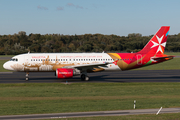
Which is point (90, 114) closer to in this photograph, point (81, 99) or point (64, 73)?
point (81, 99)

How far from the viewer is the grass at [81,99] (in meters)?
17.4

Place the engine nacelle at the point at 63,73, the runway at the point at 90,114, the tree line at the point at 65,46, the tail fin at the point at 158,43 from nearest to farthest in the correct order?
the runway at the point at 90,114, the engine nacelle at the point at 63,73, the tail fin at the point at 158,43, the tree line at the point at 65,46

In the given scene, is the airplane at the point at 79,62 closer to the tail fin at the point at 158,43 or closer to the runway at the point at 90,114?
the tail fin at the point at 158,43

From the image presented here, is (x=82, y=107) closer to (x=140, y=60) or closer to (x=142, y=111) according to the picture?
(x=142, y=111)

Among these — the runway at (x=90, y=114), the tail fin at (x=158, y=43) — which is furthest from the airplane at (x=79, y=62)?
the runway at (x=90, y=114)

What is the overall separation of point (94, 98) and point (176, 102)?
7.32 meters

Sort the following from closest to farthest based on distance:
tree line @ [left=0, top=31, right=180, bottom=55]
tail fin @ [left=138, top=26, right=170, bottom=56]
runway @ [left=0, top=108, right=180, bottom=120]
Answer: runway @ [left=0, top=108, right=180, bottom=120], tail fin @ [left=138, top=26, right=170, bottom=56], tree line @ [left=0, top=31, right=180, bottom=55]

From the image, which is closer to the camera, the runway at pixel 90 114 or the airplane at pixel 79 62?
the runway at pixel 90 114

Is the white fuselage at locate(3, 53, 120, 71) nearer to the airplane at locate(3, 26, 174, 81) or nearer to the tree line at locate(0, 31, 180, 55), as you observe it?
the airplane at locate(3, 26, 174, 81)

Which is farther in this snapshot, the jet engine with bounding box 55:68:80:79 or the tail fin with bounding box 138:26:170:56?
the tail fin with bounding box 138:26:170:56

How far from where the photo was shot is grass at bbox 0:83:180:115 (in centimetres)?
1739

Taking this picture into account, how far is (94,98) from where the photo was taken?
22.0 m

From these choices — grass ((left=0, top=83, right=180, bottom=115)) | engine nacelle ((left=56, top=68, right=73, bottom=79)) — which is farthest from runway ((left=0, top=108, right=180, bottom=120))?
engine nacelle ((left=56, top=68, right=73, bottom=79))

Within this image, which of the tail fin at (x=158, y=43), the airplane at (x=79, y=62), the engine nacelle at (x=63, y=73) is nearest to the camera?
the engine nacelle at (x=63, y=73)
